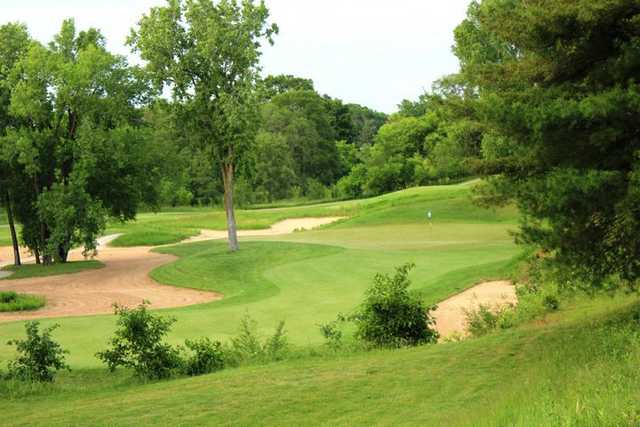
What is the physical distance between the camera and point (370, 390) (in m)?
9.24

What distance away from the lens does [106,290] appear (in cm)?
2689

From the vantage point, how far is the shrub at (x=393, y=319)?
13.3 m

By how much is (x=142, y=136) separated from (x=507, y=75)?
1025 inches

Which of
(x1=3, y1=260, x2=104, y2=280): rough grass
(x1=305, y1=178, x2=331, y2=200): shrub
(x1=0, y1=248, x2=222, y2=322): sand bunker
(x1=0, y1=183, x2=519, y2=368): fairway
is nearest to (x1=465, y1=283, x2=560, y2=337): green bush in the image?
(x1=0, y1=183, x2=519, y2=368): fairway

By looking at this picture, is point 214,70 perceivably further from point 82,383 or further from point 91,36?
point 82,383

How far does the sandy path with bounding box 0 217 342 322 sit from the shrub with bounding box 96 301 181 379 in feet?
26.4

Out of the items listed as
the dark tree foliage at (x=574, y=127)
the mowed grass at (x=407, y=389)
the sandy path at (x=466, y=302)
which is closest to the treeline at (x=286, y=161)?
the sandy path at (x=466, y=302)

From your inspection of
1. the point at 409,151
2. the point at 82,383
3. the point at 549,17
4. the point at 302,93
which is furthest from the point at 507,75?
the point at 302,93

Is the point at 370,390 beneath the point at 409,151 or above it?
beneath

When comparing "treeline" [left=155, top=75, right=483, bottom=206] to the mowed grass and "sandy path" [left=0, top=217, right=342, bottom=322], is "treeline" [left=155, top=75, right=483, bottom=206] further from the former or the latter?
the mowed grass

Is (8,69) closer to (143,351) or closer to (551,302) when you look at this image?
(143,351)

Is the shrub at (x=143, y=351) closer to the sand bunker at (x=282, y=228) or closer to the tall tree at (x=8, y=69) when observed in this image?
the tall tree at (x=8, y=69)

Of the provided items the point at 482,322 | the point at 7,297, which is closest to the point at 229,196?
the point at 7,297

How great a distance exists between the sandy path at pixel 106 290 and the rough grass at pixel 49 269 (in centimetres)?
72
